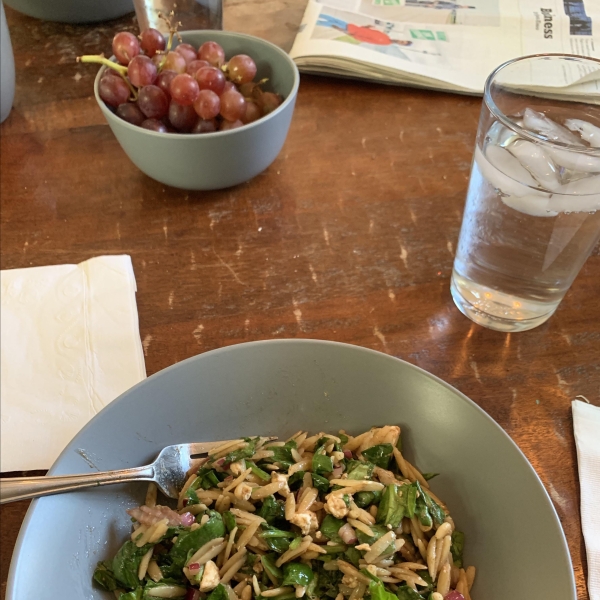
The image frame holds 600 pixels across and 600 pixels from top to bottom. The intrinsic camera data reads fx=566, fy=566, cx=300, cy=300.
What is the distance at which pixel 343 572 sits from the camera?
0.60m

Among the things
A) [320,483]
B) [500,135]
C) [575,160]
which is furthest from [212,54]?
[320,483]

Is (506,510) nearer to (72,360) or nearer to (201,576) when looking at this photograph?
(201,576)

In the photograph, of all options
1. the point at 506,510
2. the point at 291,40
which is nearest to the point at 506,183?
the point at 506,510

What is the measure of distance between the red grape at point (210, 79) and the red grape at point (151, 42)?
118 mm

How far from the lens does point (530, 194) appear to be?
704mm

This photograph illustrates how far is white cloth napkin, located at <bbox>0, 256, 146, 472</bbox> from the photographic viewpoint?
75 centimetres

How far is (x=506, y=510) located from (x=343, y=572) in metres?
0.18

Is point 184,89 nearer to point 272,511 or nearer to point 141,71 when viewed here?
point 141,71

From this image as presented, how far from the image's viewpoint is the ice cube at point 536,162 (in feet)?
2.16

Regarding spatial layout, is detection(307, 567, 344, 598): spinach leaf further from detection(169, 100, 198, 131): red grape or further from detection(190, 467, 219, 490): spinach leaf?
detection(169, 100, 198, 131): red grape

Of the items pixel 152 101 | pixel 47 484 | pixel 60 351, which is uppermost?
pixel 152 101

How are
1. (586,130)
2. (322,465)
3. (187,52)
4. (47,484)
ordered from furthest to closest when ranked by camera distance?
(187,52) < (586,130) < (322,465) < (47,484)

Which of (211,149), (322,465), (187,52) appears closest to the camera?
(322,465)

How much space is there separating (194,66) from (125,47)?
12cm
